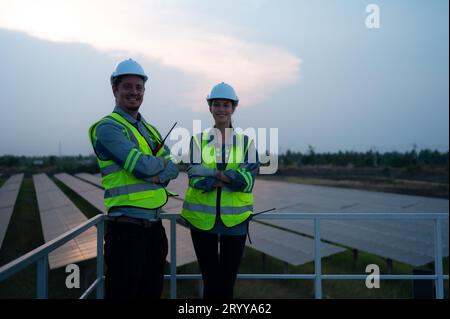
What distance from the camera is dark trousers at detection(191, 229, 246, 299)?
2.54 m

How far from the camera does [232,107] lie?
274cm

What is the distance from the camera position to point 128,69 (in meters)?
2.32

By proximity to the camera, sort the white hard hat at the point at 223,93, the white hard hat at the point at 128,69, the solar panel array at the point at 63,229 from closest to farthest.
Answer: the white hard hat at the point at 128,69 → the white hard hat at the point at 223,93 → the solar panel array at the point at 63,229

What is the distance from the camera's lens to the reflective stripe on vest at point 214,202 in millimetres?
2549

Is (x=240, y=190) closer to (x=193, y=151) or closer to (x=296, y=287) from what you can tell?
(x=193, y=151)

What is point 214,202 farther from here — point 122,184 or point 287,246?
point 287,246

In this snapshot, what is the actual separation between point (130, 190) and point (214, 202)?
66 centimetres

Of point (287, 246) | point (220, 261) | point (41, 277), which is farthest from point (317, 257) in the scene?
point (287, 246)

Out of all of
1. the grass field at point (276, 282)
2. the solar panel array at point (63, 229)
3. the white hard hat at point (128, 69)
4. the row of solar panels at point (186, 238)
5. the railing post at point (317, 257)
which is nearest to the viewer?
the white hard hat at point (128, 69)

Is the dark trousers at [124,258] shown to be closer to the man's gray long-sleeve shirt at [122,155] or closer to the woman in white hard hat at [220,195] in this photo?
the man's gray long-sleeve shirt at [122,155]

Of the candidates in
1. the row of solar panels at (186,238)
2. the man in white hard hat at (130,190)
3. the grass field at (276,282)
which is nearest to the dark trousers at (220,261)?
the man in white hard hat at (130,190)

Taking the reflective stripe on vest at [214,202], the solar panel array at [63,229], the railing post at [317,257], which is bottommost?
the solar panel array at [63,229]
